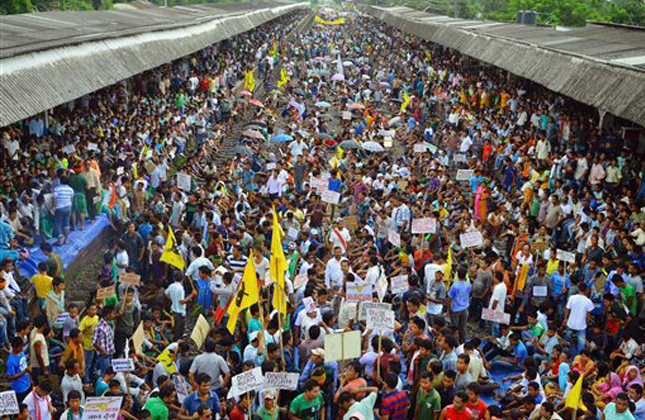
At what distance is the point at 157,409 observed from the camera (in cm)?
715

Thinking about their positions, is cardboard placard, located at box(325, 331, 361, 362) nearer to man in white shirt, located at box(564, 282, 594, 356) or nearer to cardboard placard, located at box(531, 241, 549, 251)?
man in white shirt, located at box(564, 282, 594, 356)

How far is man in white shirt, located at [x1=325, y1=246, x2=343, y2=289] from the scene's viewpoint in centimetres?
1072

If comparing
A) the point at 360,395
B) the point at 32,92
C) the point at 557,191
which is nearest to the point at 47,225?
the point at 32,92

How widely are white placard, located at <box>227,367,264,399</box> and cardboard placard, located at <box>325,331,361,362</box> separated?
75 centimetres

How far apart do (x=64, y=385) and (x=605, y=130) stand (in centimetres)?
1525

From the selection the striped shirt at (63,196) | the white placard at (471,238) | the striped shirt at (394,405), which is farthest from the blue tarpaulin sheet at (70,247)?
the striped shirt at (394,405)

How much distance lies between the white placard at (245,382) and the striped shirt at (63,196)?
26.0ft

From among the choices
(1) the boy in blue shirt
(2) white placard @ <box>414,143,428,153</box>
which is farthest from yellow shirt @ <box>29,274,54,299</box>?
(2) white placard @ <box>414,143,428,153</box>

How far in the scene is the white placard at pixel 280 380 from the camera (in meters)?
7.28

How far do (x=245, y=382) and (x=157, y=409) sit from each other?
873 millimetres

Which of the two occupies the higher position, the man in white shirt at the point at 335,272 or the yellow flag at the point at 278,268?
the yellow flag at the point at 278,268

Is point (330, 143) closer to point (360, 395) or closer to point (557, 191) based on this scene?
point (557, 191)

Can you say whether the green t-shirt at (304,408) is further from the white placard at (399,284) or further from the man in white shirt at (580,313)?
the man in white shirt at (580,313)

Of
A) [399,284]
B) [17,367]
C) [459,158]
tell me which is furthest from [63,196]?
[459,158]
